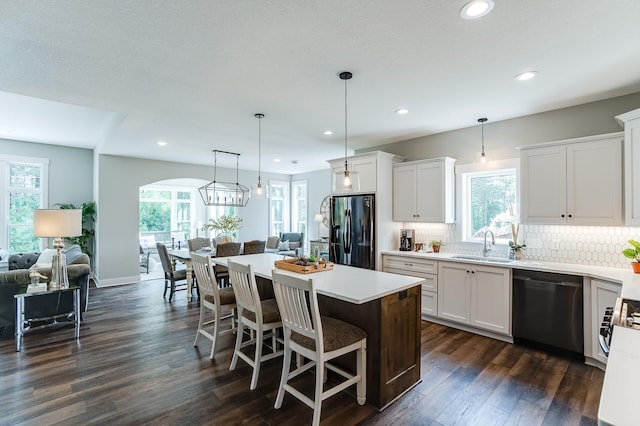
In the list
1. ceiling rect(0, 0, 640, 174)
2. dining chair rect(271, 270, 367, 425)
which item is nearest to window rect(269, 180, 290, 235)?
ceiling rect(0, 0, 640, 174)

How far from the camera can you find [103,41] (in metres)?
2.21

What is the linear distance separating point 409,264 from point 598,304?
2004 mm

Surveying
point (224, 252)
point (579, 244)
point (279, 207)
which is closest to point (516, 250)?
point (579, 244)

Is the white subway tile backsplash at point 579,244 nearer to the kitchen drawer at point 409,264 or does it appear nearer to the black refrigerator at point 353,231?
the kitchen drawer at point 409,264

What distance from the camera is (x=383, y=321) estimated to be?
91.9 inches

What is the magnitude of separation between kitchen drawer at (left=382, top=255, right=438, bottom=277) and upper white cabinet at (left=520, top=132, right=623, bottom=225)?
122 cm

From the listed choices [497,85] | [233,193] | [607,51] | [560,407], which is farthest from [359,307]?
[233,193]

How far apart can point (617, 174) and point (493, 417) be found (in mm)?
2595

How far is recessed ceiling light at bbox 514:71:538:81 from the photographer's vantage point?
8.91 feet

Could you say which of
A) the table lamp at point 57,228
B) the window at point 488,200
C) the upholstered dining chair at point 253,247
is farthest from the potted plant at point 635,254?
the table lamp at point 57,228

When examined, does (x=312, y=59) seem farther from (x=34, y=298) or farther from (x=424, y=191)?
(x=34, y=298)

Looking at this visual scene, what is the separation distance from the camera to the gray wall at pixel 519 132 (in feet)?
10.9

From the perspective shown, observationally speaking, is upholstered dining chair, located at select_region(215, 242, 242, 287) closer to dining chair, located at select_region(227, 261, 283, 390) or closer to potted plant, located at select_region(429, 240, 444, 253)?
dining chair, located at select_region(227, 261, 283, 390)

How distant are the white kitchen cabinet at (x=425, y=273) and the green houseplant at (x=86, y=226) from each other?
6229 millimetres
